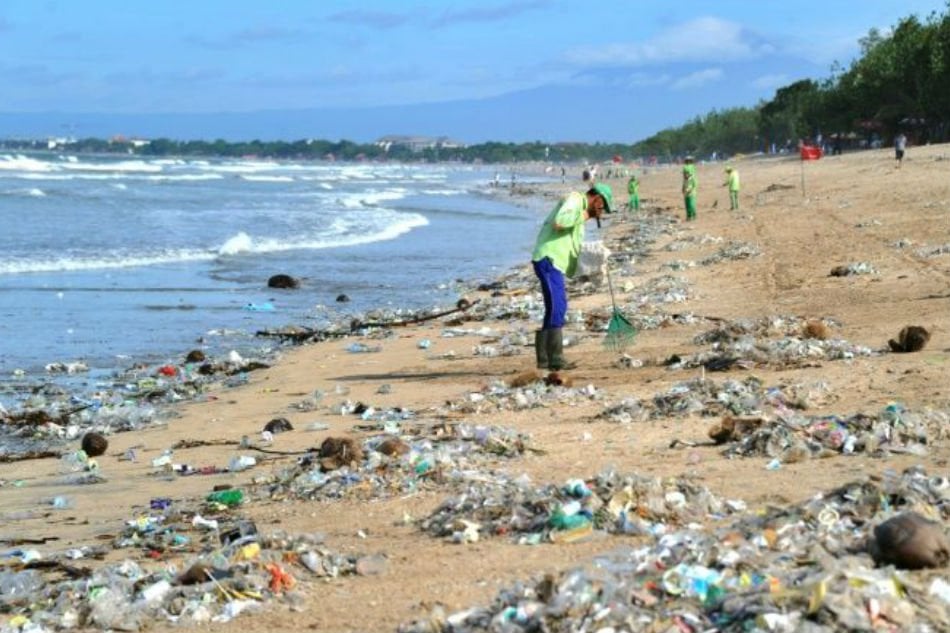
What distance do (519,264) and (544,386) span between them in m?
16.1

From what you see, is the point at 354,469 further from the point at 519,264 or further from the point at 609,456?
the point at 519,264

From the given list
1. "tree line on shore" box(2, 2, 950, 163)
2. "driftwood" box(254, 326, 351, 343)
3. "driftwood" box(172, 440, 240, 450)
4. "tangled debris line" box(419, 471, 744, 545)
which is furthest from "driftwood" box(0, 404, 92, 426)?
"tree line on shore" box(2, 2, 950, 163)

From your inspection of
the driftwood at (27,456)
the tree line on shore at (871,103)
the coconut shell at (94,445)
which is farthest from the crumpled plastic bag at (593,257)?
the tree line on shore at (871,103)

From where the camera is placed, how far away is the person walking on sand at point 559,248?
1095cm

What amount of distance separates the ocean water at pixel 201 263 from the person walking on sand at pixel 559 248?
5.52 m

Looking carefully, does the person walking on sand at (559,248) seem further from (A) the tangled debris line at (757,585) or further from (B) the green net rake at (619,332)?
(A) the tangled debris line at (757,585)

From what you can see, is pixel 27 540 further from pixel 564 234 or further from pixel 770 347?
pixel 770 347

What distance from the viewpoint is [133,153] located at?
199500 mm

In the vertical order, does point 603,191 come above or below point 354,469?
above

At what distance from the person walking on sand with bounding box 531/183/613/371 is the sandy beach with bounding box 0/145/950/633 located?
49 cm

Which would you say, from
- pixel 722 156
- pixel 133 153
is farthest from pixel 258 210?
pixel 133 153

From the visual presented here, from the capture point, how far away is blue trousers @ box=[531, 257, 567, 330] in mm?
11070

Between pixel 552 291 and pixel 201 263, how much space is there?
1682 centimetres

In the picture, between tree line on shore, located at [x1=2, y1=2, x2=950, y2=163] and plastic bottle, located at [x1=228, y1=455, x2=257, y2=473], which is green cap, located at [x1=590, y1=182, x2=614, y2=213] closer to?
plastic bottle, located at [x1=228, y1=455, x2=257, y2=473]
